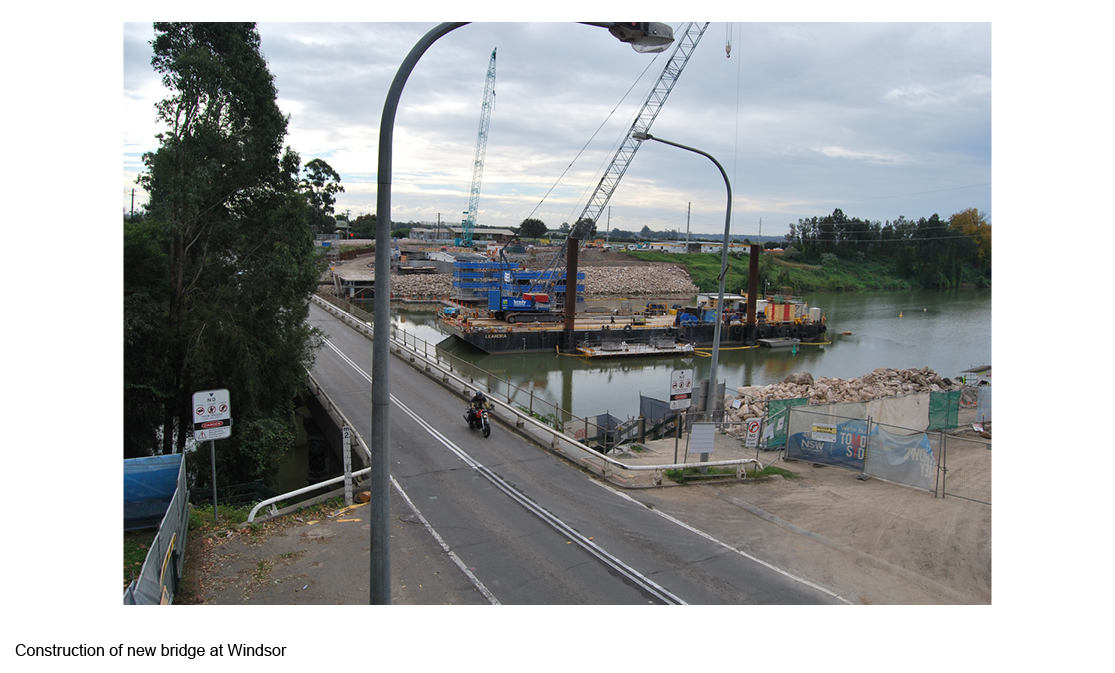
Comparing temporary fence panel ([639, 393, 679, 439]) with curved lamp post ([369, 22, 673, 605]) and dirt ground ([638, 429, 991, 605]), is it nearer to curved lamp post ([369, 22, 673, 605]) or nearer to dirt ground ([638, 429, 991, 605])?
dirt ground ([638, 429, 991, 605])

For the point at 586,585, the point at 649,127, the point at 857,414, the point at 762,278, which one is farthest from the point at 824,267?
the point at 586,585

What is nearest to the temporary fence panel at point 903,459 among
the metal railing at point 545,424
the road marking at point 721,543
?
the metal railing at point 545,424

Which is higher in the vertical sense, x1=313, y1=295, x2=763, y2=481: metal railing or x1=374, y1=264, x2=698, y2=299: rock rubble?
x1=374, y1=264, x2=698, y2=299: rock rubble

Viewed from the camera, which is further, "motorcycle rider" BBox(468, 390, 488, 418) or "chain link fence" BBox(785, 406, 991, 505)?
"motorcycle rider" BBox(468, 390, 488, 418)

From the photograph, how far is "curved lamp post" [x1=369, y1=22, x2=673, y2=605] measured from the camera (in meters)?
4.86

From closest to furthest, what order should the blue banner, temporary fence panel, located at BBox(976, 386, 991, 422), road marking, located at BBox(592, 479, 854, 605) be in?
1. road marking, located at BBox(592, 479, 854, 605)
2. the blue banner
3. temporary fence panel, located at BBox(976, 386, 991, 422)

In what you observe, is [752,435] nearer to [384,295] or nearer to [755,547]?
[755,547]

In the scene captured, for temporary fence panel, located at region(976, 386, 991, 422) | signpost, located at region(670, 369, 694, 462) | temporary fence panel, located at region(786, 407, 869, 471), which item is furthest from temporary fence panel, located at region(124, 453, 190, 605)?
temporary fence panel, located at region(976, 386, 991, 422)

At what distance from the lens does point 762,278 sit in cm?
12356

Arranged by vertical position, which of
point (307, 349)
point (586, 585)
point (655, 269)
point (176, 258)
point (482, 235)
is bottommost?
point (586, 585)

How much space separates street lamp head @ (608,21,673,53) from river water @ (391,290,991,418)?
67.9 ft

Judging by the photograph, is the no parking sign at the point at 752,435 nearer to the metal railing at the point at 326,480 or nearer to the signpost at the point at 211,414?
the metal railing at the point at 326,480

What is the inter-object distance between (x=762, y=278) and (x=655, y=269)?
23108 mm
